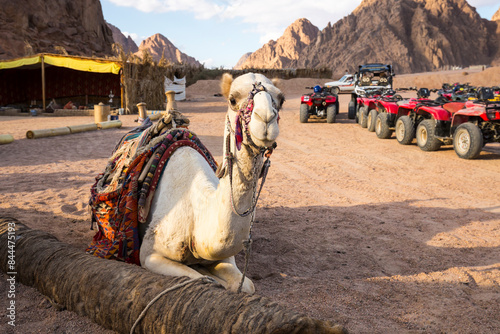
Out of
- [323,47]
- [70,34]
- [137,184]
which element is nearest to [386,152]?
[137,184]

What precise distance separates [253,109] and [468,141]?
8.98 metres

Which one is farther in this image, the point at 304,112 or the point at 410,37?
the point at 410,37

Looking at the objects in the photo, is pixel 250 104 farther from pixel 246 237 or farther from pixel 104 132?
pixel 104 132

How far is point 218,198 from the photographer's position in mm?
2691

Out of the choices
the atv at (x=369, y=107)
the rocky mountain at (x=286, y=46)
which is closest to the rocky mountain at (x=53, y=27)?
the atv at (x=369, y=107)

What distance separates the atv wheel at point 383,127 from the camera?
1308cm

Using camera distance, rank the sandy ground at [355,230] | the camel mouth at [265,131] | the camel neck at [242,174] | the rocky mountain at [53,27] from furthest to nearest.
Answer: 1. the rocky mountain at [53,27]
2. the sandy ground at [355,230]
3. the camel neck at [242,174]
4. the camel mouth at [265,131]

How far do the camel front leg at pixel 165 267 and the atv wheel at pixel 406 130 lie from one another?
10117 mm

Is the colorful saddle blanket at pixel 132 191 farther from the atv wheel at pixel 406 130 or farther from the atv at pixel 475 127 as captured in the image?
the atv wheel at pixel 406 130

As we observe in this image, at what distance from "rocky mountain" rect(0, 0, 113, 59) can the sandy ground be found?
33.5 m

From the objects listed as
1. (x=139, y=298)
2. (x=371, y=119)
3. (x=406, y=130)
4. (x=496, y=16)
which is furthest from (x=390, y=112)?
(x=496, y=16)

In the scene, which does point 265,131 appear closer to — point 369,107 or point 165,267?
point 165,267

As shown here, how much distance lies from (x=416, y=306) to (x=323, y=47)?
92612mm

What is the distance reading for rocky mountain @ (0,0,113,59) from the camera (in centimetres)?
3848
